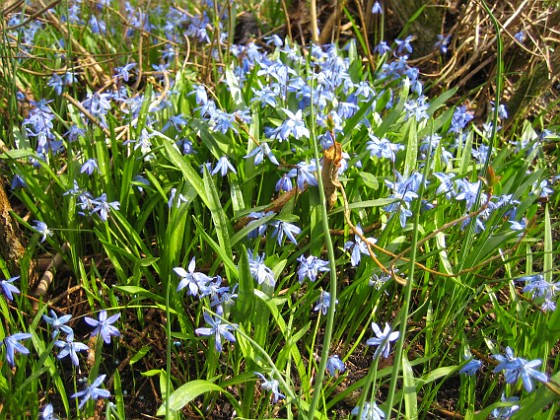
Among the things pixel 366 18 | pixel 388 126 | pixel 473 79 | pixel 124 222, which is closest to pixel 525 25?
pixel 473 79

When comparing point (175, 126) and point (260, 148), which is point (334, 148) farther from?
point (175, 126)

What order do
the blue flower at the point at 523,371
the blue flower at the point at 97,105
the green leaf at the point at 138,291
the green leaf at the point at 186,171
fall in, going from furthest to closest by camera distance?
the blue flower at the point at 97,105, the green leaf at the point at 186,171, the green leaf at the point at 138,291, the blue flower at the point at 523,371

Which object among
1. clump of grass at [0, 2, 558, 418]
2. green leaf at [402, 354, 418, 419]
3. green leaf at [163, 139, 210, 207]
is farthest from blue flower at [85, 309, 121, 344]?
green leaf at [402, 354, 418, 419]

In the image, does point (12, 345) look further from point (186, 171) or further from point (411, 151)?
point (411, 151)

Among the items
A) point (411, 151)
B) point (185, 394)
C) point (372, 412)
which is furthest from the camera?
point (411, 151)

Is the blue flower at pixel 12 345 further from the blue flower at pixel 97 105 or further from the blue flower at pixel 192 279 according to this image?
the blue flower at pixel 97 105

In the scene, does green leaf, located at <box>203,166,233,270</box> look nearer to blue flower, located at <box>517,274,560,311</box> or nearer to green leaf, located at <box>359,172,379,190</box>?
green leaf, located at <box>359,172,379,190</box>

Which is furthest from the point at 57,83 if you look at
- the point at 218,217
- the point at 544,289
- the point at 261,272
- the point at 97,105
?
the point at 544,289

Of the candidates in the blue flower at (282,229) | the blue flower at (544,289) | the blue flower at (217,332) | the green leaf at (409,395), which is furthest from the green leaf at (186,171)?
the blue flower at (544,289)
